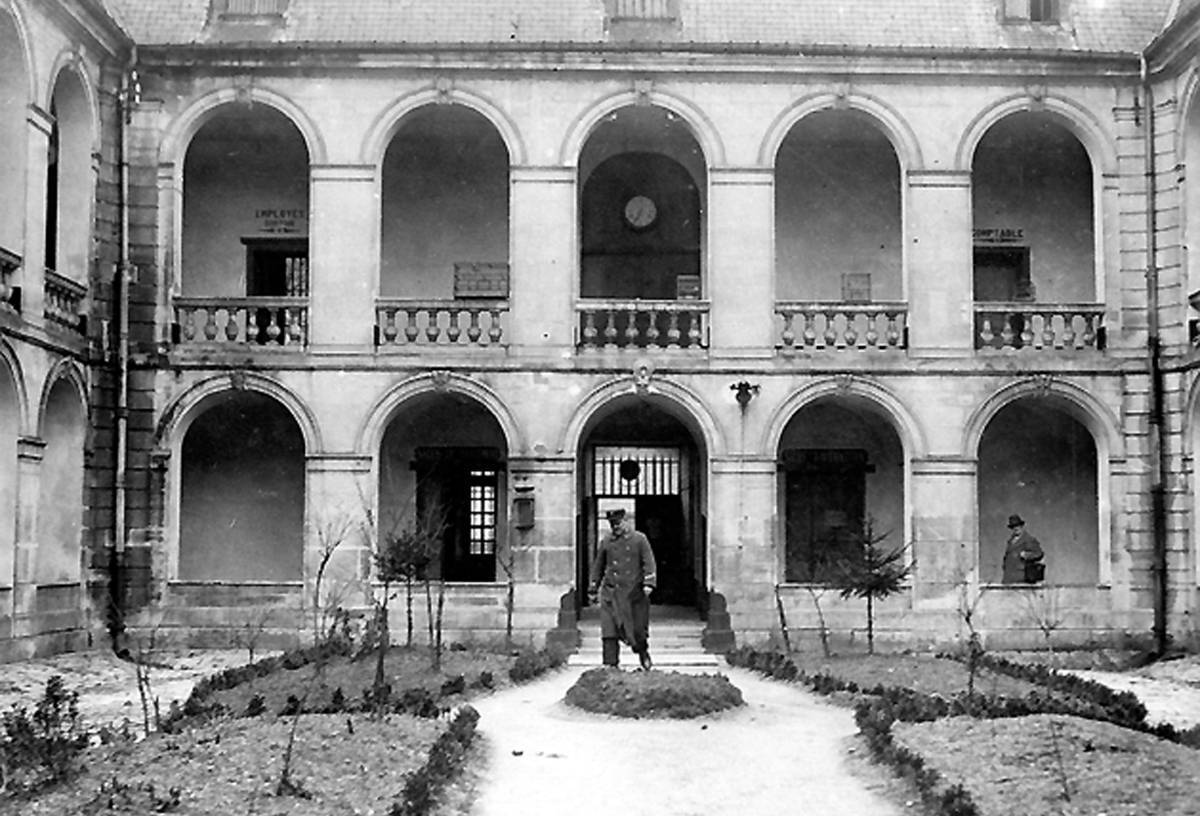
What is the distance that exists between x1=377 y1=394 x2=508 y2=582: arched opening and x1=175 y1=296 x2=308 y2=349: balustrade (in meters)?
2.50

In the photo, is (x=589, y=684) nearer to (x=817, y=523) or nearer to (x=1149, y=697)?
(x=1149, y=697)

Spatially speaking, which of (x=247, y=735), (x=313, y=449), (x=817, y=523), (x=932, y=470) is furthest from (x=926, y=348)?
(x=247, y=735)

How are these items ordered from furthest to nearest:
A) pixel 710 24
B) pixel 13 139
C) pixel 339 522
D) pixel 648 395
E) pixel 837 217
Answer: pixel 837 217
pixel 710 24
pixel 648 395
pixel 339 522
pixel 13 139

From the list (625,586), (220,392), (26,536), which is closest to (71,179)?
(220,392)

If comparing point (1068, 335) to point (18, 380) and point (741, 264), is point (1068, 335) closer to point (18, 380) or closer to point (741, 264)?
point (741, 264)

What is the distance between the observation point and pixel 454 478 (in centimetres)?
2361

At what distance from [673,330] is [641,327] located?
124 centimetres

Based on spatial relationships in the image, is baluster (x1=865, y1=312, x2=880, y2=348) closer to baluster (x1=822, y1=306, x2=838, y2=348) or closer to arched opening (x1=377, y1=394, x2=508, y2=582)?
baluster (x1=822, y1=306, x2=838, y2=348)

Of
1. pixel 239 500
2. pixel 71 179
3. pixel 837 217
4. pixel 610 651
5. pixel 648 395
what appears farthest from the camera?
pixel 837 217

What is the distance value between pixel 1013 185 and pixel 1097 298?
117 inches

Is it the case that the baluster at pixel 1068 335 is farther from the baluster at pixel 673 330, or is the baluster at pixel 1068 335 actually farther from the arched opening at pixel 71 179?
the arched opening at pixel 71 179

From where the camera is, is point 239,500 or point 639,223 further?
point 639,223

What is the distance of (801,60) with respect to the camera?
2155 centimetres

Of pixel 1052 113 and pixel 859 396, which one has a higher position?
pixel 1052 113
